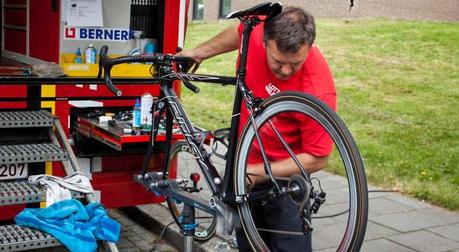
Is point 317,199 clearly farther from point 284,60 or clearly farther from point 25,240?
point 25,240

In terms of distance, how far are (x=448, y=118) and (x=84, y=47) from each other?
600cm

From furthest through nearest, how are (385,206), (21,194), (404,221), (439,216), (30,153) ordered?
(385,206)
(439,216)
(404,221)
(30,153)
(21,194)

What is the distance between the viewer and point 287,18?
9.61 feet

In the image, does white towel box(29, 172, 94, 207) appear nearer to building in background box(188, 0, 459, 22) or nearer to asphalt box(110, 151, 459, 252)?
asphalt box(110, 151, 459, 252)

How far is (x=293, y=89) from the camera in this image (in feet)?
10.2

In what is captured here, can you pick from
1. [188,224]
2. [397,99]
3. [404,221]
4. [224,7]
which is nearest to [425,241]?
[404,221]

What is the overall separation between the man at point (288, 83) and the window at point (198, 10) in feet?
72.0

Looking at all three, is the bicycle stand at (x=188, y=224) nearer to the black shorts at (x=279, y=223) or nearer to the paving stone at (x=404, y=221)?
the black shorts at (x=279, y=223)

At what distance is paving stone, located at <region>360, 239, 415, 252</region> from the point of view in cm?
496

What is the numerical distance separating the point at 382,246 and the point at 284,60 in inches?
101

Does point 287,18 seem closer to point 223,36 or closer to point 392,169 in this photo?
point 223,36

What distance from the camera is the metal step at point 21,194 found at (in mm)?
3951

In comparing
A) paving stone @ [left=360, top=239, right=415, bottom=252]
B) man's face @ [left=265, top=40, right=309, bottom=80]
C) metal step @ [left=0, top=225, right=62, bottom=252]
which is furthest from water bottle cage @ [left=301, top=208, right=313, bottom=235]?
paving stone @ [left=360, top=239, right=415, bottom=252]

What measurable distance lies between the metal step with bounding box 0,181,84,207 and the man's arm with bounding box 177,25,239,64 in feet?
3.67
